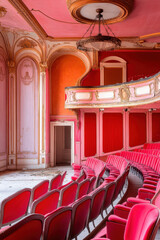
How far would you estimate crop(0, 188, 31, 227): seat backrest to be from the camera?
2139 millimetres

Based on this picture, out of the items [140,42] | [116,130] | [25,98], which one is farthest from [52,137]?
[140,42]

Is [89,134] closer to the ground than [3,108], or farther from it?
closer to the ground

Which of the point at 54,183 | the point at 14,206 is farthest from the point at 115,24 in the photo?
the point at 14,206

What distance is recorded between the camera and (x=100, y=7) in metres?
4.81

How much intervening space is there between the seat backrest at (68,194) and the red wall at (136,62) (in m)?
5.31

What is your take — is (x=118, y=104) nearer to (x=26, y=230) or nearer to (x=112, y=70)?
(x=112, y=70)

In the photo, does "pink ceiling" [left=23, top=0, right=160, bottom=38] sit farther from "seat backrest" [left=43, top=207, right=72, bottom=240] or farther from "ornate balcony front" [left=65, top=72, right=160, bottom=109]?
"seat backrest" [left=43, top=207, right=72, bottom=240]

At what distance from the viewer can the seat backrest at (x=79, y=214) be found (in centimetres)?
172

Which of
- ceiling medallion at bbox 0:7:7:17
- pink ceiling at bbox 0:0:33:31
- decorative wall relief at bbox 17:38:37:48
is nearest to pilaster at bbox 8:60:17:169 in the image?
decorative wall relief at bbox 17:38:37:48

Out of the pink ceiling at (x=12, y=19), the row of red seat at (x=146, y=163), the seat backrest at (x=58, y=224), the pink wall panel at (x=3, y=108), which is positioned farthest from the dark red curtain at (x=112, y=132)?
the seat backrest at (x=58, y=224)

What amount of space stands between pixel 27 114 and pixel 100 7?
3921mm

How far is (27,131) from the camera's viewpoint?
23.8 ft

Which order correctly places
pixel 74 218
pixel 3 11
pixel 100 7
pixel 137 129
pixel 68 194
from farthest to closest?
pixel 137 129 → pixel 3 11 → pixel 100 7 → pixel 68 194 → pixel 74 218

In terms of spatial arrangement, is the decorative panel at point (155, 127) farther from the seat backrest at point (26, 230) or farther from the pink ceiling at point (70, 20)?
the seat backrest at point (26, 230)
